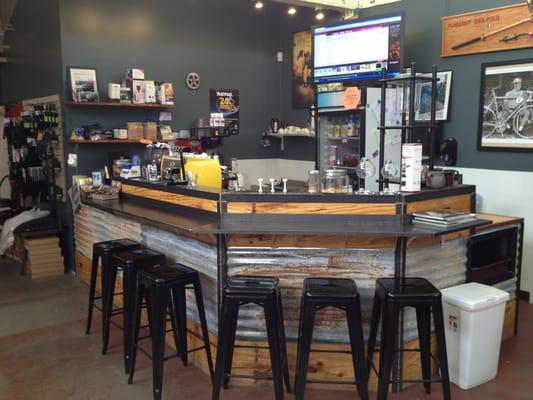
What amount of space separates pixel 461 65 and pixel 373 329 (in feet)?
9.55

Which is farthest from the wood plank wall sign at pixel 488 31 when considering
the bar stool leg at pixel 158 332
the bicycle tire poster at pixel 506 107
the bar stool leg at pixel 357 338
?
the bar stool leg at pixel 158 332

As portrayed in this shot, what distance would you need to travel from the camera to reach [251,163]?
650 cm

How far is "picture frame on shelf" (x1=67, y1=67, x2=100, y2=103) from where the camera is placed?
15.8ft

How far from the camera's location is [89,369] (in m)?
3.21

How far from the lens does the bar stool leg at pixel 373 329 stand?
2744mm

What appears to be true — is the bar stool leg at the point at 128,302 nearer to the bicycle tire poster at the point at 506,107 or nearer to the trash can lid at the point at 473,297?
the trash can lid at the point at 473,297

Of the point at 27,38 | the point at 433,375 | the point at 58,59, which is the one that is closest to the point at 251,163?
the point at 58,59

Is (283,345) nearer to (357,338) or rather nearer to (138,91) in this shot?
(357,338)

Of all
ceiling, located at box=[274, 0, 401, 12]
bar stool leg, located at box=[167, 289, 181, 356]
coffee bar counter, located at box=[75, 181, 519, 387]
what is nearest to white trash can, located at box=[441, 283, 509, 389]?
coffee bar counter, located at box=[75, 181, 519, 387]

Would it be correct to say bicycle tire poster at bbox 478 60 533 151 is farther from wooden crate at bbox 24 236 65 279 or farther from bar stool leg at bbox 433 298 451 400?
wooden crate at bbox 24 236 65 279

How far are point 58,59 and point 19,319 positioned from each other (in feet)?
8.14

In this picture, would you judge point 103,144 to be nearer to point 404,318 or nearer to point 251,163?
point 251,163

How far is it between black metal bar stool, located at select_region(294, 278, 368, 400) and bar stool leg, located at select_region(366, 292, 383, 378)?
240mm

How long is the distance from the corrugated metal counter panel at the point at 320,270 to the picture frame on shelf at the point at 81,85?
276cm
